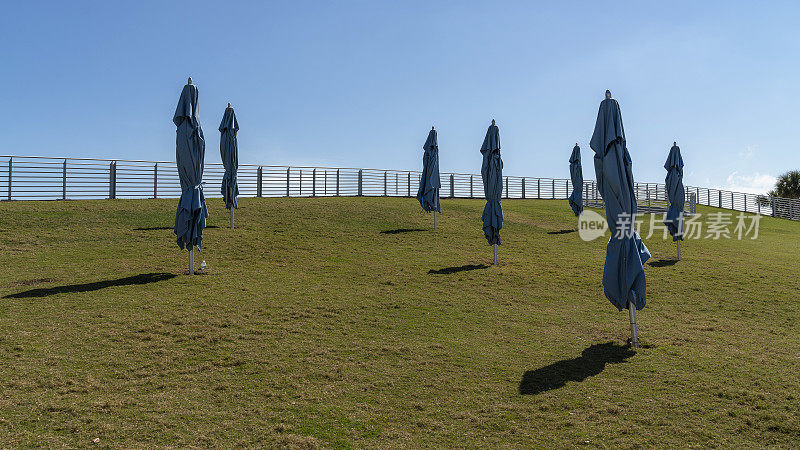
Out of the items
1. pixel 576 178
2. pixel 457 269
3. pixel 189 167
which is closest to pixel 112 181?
pixel 189 167

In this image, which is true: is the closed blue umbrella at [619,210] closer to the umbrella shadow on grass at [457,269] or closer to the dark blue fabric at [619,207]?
the dark blue fabric at [619,207]

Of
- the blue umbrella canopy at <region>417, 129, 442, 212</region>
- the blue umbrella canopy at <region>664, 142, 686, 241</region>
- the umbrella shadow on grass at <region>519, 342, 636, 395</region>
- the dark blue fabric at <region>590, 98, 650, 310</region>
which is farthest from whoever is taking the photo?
the blue umbrella canopy at <region>417, 129, 442, 212</region>

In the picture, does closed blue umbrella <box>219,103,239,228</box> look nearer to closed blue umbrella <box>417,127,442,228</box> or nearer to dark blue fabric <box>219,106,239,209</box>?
dark blue fabric <box>219,106,239,209</box>

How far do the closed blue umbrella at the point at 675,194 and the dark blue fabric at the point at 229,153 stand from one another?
1428cm

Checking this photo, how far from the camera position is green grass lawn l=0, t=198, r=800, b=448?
19.9 feet

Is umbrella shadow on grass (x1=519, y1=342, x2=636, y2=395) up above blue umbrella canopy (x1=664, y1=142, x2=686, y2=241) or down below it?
below

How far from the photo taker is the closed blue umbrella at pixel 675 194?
56.6 feet

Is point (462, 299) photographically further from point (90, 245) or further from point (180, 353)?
point (90, 245)

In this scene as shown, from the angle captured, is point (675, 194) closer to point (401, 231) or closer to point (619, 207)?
point (401, 231)

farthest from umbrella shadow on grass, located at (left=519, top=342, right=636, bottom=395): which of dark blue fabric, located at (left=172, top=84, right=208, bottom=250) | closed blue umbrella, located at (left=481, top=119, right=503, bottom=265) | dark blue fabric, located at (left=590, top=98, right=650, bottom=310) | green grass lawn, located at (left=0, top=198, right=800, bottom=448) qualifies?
dark blue fabric, located at (left=172, top=84, right=208, bottom=250)

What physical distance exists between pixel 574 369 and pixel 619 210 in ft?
8.77

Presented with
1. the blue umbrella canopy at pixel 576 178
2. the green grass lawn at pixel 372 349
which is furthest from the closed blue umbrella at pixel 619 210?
the blue umbrella canopy at pixel 576 178

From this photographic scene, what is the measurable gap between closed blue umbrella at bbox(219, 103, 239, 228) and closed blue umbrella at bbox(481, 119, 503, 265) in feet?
28.0

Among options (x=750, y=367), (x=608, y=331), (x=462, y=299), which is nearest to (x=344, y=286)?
(x=462, y=299)
